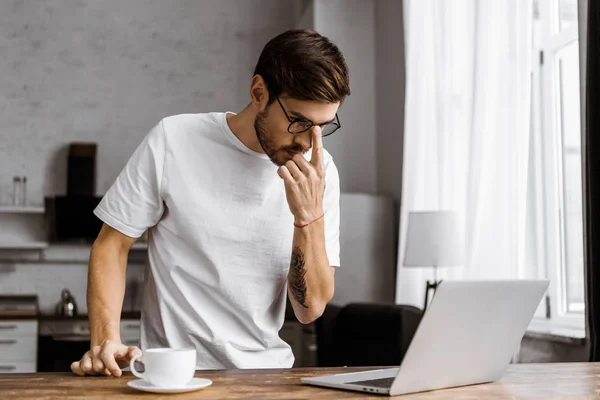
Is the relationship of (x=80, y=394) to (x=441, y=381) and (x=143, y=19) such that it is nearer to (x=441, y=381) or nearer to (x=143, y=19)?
(x=441, y=381)

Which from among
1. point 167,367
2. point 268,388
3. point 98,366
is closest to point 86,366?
point 98,366

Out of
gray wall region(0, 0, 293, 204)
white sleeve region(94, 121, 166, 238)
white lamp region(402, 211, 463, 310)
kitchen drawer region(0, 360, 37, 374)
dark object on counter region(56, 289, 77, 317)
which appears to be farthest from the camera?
gray wall region(0, 0, 293, 204)

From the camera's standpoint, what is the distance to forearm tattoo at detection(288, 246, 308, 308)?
69.4 inches

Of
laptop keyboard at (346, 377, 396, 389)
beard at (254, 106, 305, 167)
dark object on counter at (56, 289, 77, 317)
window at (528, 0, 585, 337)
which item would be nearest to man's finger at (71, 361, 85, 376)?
laptop keyboard at (346, 377, 396, 389)

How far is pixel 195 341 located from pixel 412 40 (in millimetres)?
3323

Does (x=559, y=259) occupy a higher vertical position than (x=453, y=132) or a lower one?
lower

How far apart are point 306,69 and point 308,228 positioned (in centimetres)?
35

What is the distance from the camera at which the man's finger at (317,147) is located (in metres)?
1.73

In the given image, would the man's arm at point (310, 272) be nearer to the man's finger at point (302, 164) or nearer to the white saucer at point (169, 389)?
the man's finger at point (302, 164)

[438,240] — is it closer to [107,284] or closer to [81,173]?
[107,284]

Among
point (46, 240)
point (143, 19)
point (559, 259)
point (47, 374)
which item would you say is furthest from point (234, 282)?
point (143, 19)

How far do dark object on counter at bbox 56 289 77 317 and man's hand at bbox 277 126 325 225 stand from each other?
14.5 ft

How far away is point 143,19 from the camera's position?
21.7 feet

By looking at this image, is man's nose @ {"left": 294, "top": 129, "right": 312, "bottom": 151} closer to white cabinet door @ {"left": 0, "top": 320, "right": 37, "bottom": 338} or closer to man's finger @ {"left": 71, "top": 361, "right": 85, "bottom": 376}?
man's finger @ {"left": 71, "top": 361, "right": 85, "bottom": 376}
